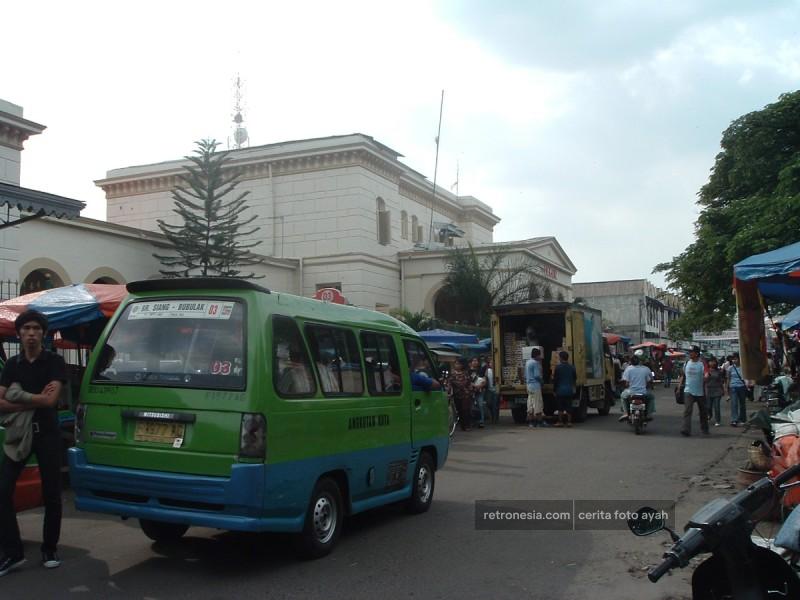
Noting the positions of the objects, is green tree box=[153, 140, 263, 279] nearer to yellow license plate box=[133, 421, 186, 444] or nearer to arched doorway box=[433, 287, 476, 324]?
arched doorway box=[433, 287, 476, 324]

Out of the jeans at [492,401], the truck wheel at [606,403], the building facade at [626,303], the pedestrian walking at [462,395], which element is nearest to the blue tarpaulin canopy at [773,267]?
the pedestrian walking at [462,395]

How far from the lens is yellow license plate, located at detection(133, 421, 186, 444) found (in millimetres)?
5863

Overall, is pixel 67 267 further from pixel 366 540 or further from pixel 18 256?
pixel 366 540

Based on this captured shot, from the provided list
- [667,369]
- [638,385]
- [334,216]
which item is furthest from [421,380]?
[667,369]

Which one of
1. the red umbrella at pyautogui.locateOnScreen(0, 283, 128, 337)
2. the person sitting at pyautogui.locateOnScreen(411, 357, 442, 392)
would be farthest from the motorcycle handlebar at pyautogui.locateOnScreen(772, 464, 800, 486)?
the red umbrella at pyautogui.locateOnScreen(0, 283, 128, 337)

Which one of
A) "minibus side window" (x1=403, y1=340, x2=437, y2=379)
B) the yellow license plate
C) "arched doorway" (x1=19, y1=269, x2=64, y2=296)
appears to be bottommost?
the yellow license plate

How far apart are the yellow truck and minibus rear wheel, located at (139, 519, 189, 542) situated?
13240mm

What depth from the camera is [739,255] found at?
25453 mm

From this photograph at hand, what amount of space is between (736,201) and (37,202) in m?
25.2

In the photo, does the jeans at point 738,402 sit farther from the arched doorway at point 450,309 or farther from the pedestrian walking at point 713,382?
the arched doorway at point 450,309

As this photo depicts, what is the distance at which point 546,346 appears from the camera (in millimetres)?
21203

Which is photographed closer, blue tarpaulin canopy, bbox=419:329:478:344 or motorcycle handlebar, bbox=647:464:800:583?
motorcycle handlebar, bbox=647:464:800:583

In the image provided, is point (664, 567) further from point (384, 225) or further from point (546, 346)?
point (384, 225)

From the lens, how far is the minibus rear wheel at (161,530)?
271 inches
